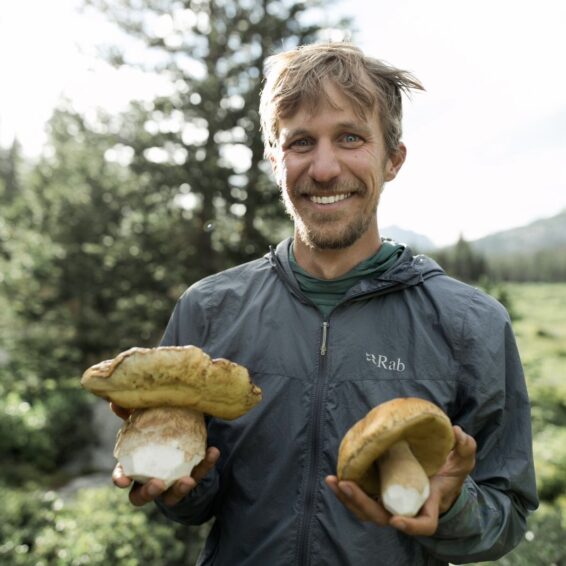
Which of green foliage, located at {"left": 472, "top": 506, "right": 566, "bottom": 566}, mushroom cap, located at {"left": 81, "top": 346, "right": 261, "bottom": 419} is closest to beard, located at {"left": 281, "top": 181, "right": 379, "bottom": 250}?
mushroom cap, located at {"left": 81, "top": 346, "right": 261, "bottom": 419}

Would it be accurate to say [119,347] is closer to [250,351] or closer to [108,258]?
[108,258]

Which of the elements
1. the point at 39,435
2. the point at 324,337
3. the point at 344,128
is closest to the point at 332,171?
the point at 344,128

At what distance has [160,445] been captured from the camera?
1736 millimetres

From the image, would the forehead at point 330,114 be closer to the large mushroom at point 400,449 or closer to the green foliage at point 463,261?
the large mushroom at point 400,449

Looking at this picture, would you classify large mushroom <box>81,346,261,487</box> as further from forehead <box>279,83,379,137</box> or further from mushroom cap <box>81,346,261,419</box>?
forehead <box>279,83,379,137</box>

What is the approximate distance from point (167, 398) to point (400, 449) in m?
0.77

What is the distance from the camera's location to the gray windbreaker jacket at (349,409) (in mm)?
1958

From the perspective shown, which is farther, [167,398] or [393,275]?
[393,275]

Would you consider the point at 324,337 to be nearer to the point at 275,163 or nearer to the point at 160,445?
the point at 160,445

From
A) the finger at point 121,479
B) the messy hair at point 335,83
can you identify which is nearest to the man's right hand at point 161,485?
the finger at point 121,479

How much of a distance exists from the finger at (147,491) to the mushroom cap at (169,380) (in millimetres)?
252

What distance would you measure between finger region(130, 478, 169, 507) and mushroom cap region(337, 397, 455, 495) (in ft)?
1.95

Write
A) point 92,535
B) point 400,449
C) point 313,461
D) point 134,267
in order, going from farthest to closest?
point 134,267 < point 92,535 < point 313,461 < point 400,449

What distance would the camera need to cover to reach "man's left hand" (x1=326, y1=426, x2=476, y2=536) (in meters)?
1.52
